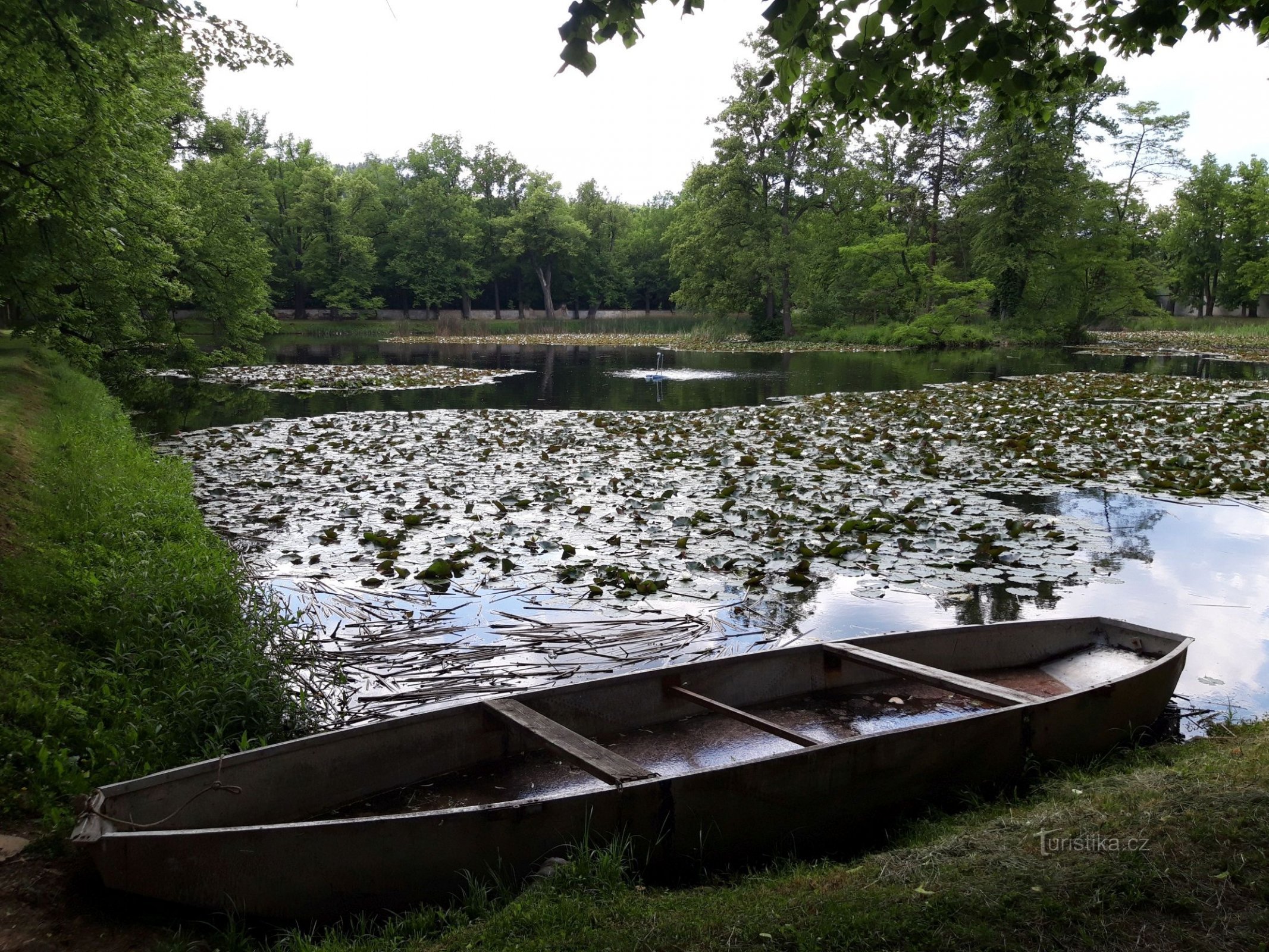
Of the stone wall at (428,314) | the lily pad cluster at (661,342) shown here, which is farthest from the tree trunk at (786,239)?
the stone wall at (428,314)

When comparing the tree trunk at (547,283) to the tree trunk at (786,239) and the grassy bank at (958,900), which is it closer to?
the tree trunk at (786,239)

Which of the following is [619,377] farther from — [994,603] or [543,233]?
[543,233]

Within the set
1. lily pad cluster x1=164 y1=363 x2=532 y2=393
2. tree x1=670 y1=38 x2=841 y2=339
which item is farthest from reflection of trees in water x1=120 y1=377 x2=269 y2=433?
tree x1=670 y1=38 x2=841 y2=339

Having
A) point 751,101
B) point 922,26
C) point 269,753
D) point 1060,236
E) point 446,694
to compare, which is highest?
point 751,101

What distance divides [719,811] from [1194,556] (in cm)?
→ 723

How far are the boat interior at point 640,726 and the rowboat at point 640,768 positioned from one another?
10 millimetres

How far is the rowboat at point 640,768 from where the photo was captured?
3178 millimetres

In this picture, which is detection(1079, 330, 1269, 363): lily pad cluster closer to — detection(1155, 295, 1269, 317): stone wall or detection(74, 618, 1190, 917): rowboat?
detection(1155, 295, 1269, 317): stone wall

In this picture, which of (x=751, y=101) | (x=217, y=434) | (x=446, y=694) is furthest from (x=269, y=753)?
(x=751, y=101)

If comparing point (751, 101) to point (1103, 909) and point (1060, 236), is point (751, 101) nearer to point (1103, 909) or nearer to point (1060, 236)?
point (1060, 236)

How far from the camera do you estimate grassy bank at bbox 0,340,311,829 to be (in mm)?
4137

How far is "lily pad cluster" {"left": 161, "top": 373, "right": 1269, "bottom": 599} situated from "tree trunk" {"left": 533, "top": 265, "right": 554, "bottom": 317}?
54.9 meters

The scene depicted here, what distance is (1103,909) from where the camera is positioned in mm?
2934

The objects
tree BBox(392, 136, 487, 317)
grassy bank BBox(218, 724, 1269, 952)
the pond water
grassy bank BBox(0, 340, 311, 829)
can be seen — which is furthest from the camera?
tree BBox(392, 136, 487, 317)
